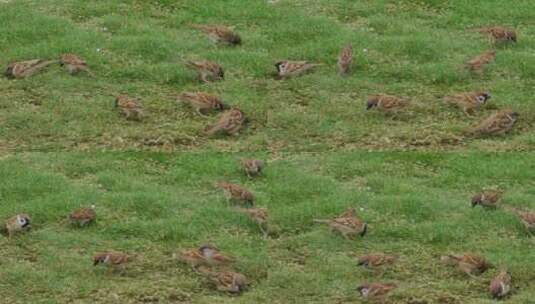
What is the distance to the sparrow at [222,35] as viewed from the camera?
80.0ft

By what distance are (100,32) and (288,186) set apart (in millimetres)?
6036

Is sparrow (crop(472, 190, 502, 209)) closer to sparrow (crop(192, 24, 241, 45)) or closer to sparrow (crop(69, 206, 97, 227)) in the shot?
sparrow (crop(69, 206, 97, 227))

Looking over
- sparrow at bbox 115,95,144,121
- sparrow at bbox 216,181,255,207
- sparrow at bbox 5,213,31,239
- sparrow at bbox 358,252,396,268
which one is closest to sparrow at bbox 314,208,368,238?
sparrow at bbox 358,252,396,268

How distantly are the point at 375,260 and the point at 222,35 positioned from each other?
731cm

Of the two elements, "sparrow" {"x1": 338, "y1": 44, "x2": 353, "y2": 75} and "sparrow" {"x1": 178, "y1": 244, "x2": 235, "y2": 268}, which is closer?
"sparrow" {"x1": 178, "y1": 244, "x2": 235, "y2": 268}

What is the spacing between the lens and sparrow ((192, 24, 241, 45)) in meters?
24.4

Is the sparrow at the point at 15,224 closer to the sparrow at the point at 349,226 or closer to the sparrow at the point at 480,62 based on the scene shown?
the sparrow at the point at 349,226

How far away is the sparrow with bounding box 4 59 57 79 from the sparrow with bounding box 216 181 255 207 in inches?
Answer: 198

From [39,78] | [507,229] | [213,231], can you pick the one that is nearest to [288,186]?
[213,231]

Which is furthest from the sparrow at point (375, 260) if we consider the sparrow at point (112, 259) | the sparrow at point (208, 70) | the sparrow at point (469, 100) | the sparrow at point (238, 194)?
the sparrow at point (208, 70)

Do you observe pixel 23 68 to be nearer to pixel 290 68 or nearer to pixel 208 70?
pixel 208 70

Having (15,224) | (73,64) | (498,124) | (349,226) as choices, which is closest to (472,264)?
(349,226)

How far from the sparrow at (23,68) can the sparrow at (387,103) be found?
17.0 feet

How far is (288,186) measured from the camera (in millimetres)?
20375
